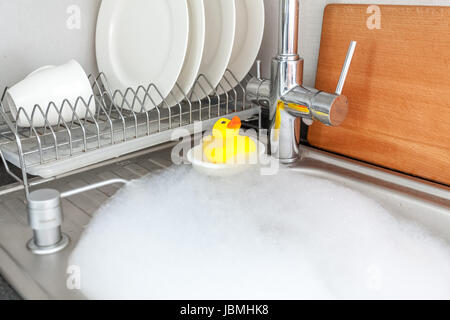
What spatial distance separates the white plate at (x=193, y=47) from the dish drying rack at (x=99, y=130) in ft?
0.08

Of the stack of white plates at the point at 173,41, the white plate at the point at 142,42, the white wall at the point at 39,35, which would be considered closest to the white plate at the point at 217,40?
the stack of white plates at the point at 173,41

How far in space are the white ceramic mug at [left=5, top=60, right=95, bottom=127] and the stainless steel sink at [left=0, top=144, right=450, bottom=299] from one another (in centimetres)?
14

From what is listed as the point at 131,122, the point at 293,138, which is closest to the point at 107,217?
the point at 131,122

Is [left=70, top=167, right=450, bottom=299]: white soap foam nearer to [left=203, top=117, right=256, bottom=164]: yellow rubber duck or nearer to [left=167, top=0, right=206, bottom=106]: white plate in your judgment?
[left=203, top=117, right=256, bottom=164]: yellow rubber duck

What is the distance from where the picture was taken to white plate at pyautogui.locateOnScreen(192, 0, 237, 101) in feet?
3.27

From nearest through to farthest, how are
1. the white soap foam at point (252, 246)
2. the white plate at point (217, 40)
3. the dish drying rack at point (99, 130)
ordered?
1. the white soap foam at point (252, 246)
2. the dish drying rack at point (99, 130)
3. the white plate at point (217, 40)

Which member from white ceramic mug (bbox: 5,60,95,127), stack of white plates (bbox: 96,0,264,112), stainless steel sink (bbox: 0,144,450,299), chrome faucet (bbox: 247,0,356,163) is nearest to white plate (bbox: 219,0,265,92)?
stack of white plates (bbox: 96,0,264,112)

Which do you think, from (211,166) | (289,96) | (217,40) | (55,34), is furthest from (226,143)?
(55,34)

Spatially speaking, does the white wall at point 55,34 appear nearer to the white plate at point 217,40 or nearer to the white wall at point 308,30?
the white wall at point 308,30

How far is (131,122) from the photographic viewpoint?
0.98 meters

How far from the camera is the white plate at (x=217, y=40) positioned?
997 millimetres

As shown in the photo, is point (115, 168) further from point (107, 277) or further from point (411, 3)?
point (411, 3)

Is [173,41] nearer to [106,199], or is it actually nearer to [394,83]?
[106,199]

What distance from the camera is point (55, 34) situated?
3.31ft
